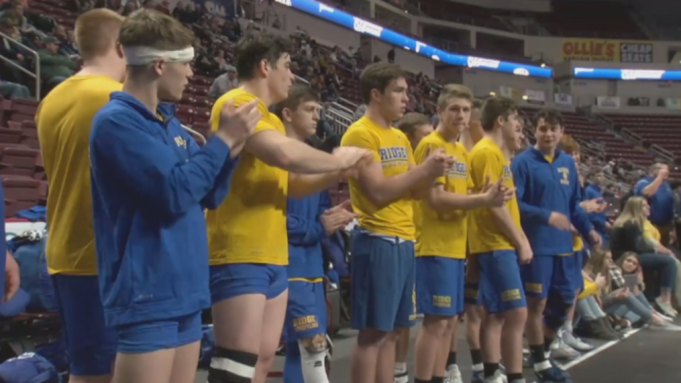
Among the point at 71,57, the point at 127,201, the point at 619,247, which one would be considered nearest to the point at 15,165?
the point at 71,57

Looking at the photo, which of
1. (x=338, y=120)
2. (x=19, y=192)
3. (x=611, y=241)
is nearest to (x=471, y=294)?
(x=19, y=192)

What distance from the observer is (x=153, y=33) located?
2.20 meters

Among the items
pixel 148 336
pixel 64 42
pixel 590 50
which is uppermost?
pixel 590 50

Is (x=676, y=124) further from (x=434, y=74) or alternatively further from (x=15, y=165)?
(x=15, y=165)

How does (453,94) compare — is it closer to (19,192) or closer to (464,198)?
(464,198)

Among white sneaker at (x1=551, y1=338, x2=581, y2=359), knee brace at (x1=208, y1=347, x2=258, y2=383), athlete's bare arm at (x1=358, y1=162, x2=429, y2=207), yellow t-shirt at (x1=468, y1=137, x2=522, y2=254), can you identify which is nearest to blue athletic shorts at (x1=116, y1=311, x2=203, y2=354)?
knee brace at (x1=208, y1=347, x2=258, y2=383)

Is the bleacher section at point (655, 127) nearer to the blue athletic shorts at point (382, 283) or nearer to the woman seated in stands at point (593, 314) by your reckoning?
the woman seated in stands at point (593, 314)

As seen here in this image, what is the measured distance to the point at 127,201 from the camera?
214 cm

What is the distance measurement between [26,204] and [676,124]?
31826 millimetres

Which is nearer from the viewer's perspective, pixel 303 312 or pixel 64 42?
pixel 303 312

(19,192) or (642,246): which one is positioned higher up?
(19,192)

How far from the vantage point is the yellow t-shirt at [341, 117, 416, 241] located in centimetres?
399

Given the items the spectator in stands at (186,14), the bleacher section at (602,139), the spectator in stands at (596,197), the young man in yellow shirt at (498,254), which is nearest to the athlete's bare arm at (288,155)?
the young man in yellow shirt at (498,254)

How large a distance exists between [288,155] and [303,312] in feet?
3.99
